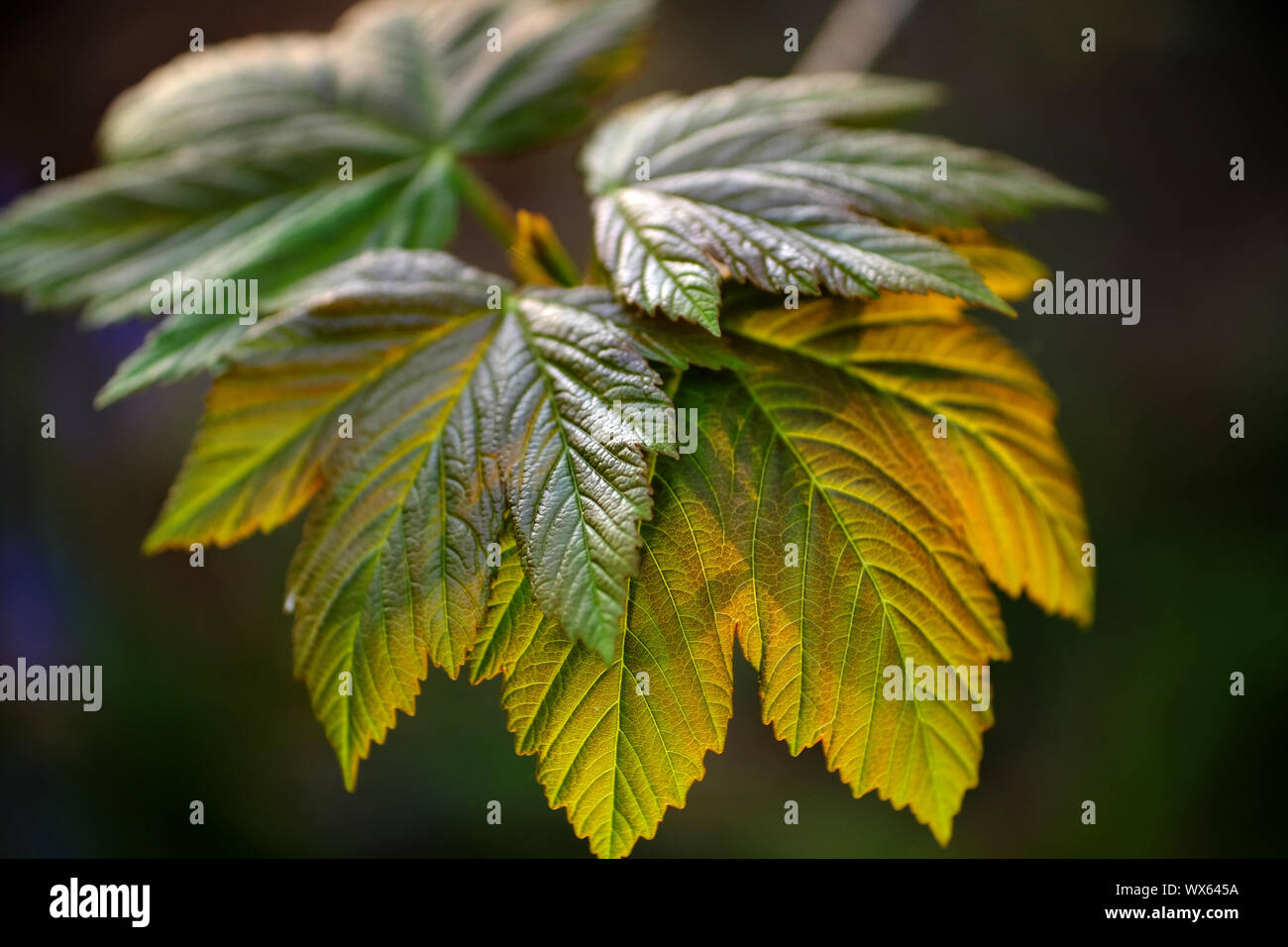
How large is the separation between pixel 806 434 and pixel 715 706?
26 centimetres

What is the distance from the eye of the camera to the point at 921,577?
76 cm

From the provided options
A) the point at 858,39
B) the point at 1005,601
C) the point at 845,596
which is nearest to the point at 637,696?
the point at 845,596

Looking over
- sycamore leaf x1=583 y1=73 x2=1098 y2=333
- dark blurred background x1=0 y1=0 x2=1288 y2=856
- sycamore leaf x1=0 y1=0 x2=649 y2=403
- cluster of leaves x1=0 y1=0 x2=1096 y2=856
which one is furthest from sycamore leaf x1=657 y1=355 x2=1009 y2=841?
dark blurred background x1=0 y1=0 x2=1288 y2=856

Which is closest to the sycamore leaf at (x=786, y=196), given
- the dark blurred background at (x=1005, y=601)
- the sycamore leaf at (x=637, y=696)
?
the sycamore leaf at (x=637, y=696)

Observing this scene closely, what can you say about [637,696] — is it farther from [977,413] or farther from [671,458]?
[977,413]

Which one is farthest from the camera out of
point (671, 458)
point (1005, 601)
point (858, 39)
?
point (1005, 601)

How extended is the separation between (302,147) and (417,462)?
592 millimetres

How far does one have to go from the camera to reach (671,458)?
0.71 m

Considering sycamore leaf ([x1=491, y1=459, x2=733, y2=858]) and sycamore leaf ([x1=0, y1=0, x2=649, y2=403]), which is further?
sycamore leaf ([x1=0, y1=0, x2=649, y2=403])

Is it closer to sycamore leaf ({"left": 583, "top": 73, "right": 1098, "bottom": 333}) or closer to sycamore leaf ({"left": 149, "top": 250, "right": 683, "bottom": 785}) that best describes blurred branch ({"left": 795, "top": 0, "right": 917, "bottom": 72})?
sycamore leaf ({"left": 583, "top": 73, "right": 1098, "bottom": 333})

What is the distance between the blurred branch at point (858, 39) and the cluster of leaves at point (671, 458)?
1.87ft

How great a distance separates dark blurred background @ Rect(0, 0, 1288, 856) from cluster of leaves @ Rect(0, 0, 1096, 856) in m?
1.69

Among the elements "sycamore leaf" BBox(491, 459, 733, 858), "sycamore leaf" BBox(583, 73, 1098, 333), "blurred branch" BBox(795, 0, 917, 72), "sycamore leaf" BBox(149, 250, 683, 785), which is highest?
"blurred branch" BBox(795, 0, 917, 72)

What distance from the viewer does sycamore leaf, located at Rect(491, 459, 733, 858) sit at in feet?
2.31
